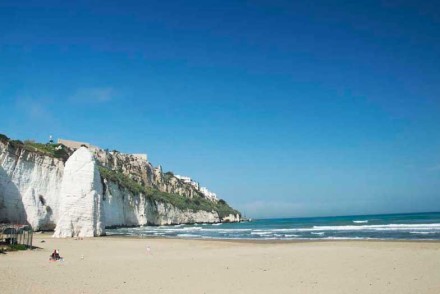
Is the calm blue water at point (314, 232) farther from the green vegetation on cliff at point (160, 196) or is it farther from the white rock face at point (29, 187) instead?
the green vegetation on cliff at point (160, 196)

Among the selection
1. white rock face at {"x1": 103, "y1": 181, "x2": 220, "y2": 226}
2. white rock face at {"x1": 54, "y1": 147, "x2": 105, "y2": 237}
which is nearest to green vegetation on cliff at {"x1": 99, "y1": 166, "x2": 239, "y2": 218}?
white rock face at {"x1": 103, "y1": 181, "x2": 220, "y2": 226}

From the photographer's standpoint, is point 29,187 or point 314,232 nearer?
point 29,187

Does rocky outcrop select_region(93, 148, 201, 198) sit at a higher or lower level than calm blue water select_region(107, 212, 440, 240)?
higher

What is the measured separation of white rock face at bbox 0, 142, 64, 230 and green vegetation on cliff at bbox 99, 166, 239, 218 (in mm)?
14977

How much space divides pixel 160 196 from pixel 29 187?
45.9 m

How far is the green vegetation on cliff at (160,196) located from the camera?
214ft

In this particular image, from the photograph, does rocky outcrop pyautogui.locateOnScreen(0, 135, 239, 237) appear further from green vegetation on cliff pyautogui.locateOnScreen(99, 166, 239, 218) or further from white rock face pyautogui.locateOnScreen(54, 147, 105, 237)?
green vegetation on cliff pyautogui.locateOnScreen(99, 166, 239, 218)

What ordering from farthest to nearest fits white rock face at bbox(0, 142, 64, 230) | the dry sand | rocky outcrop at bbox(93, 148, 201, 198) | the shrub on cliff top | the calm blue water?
rocky outcrop at bbox(93, 148, 201, 198) < the shrub on cliff top < white rock face at bbox(0, 142, 64, 230) < the calm blue water < the dry sand

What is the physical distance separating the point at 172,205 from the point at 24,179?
167ft

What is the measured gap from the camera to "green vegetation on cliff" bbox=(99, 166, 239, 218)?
65250 millimetres

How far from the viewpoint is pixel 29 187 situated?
4141 centimetres

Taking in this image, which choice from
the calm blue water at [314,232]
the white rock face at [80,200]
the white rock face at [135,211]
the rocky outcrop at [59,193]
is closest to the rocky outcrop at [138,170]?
the white rock face at [135,211]

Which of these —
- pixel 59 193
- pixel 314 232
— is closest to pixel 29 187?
pixel 59 193

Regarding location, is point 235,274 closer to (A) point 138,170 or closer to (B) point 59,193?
(B) point 59,193
